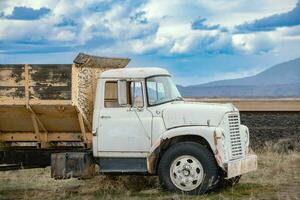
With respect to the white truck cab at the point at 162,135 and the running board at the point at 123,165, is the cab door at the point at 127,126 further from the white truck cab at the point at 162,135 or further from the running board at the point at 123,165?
the running board at the point at 123,165

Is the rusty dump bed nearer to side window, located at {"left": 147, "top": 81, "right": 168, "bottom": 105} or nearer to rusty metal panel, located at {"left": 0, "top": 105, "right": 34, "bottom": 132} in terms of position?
rusty metal panel, located at {"left": 0, "top": 105, "right": 34, "bottom": 132}

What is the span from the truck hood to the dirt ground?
1.28 metres

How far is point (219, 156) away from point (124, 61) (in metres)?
3.53

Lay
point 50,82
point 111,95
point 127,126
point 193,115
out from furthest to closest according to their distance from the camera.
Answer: point 111,95 < point 50,82 < point 127,126 < point 193,115

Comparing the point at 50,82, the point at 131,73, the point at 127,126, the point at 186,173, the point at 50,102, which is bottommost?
the point at 186,173

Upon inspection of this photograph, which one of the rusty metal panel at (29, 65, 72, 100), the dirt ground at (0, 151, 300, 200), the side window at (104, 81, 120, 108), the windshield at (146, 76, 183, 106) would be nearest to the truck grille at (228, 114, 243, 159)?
the dirt ground at (0, 151, 300, 200)

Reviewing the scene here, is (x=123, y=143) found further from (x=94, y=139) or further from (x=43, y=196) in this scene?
(x=43, y=196)

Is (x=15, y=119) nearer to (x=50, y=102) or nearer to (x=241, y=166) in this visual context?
(x=50, y=102)

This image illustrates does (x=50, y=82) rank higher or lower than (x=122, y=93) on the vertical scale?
higher

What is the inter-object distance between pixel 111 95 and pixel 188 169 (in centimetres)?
→ 206

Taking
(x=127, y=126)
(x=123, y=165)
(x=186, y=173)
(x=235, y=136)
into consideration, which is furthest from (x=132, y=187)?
(x=235, y=136)

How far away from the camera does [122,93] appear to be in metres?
12.8

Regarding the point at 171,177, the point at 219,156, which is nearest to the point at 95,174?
the point at 171,177

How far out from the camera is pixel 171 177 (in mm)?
12406
